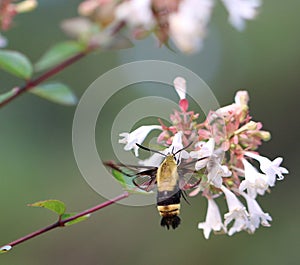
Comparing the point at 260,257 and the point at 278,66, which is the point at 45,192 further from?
the point at 278,66

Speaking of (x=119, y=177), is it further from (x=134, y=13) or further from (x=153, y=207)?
(x=153, y=207)

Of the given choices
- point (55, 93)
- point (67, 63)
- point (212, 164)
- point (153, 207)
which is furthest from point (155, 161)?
point (153, 207)

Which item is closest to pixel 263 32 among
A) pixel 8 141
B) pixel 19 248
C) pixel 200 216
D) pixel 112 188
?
pixel 200 216

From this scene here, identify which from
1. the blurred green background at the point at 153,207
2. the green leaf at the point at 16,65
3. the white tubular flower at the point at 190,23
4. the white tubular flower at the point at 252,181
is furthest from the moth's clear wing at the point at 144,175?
the blurred green background at the point at 153,207

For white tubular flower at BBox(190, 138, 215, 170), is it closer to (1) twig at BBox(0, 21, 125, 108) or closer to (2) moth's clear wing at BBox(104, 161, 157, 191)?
(2) moth's clear wing at BBox(104, 161, 157, 191)

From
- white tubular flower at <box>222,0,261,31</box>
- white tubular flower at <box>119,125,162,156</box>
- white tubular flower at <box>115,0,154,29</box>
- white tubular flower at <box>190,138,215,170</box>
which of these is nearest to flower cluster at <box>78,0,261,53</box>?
white tubular flower at <box>115,0,154,29</box>
